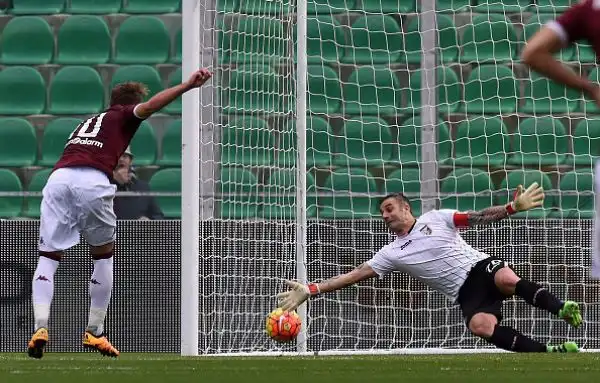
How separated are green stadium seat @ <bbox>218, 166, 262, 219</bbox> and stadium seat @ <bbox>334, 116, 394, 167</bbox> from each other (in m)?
1.95

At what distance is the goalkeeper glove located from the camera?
9812mm

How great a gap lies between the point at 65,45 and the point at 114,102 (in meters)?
5.95

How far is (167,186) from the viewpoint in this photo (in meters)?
14.1

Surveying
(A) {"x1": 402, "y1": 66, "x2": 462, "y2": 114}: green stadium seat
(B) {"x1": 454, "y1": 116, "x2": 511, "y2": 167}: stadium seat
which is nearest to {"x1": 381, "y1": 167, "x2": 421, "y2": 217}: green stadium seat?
(B) {"x1": 454, "y1": 116, "x2": 511, "y2": 167}: stadium seat

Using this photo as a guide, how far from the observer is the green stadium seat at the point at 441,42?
13461 mm

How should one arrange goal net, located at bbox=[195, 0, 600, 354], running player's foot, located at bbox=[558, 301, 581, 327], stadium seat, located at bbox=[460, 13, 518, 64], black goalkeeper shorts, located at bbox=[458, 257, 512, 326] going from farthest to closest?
stadium seat, located at bbox=[460, 13, 518, 64] < goal net, located at bbox=[195, 0, 600, 354] < black goalkeeper shorts, located at bbox=[458, 257, 512, 326] < running player's foot, located at bbox=[558, 301, 581, 327]

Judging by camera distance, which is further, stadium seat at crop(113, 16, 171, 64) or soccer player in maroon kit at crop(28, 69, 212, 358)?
stadium seat at crop(113, 16, 171, 64)

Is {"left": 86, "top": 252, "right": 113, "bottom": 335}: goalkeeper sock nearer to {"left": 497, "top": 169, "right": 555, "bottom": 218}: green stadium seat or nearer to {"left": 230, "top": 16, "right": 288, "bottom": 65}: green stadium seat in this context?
{"left": 230, "top": 16, "right": 288, "bottom": 65}: green stadium seat

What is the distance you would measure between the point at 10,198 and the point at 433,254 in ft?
17.3

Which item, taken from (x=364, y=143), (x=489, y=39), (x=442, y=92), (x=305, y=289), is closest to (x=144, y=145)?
(x=364, y=143)

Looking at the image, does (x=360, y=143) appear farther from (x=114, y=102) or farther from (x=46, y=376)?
(x=46, y=376)

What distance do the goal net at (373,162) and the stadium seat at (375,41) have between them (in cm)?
2

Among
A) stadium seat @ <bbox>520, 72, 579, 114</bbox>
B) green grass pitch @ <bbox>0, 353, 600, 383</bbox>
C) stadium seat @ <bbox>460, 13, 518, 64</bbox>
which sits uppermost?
stadium seat @ <bbox>460, 13, 518, 64</bbox>

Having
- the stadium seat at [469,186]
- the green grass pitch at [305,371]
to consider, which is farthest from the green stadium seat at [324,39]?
the green grass pitch at [305,371]
